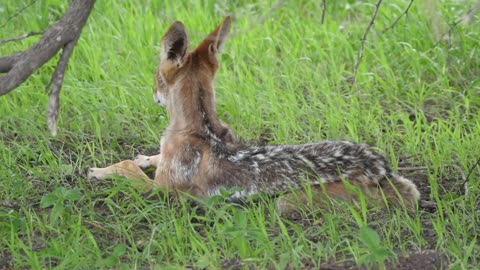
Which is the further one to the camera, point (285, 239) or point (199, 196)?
point (199, 196)

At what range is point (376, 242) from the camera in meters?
5.37

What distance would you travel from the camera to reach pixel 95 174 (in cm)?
702

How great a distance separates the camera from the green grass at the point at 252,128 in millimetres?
5742

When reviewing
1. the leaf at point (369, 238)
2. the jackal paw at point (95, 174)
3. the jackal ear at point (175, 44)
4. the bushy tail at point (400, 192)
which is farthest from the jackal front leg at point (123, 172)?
the leaf at point (369, 238)

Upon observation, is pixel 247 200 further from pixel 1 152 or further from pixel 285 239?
pixel 1 152

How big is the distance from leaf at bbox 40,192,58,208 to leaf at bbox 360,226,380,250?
1.99 metres

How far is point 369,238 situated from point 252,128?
106 inches

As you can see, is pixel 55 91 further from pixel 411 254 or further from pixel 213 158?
pixel 411 254

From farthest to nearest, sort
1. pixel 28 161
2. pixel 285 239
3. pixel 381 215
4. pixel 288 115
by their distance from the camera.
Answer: pixel 288 115, pixel 28 161, pixel 381 215, pixel 285 239

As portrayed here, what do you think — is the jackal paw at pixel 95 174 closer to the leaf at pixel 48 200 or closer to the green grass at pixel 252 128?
the green grass at pixel 252 128

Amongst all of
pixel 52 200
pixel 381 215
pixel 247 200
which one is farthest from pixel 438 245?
pixel 52 200

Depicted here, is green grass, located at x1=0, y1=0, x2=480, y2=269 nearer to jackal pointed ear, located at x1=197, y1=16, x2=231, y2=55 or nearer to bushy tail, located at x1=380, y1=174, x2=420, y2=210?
bushy tail, located at x1=380, y1=174, x2=420, y2=210

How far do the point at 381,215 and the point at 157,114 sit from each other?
2474 mm

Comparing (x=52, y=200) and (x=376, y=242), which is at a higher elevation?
(x=52, y=200)
